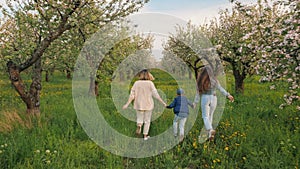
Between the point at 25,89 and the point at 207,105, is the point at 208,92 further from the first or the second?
the point at 25,89

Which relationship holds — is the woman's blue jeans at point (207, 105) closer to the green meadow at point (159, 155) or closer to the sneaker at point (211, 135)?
the sneaker at point (211, 135)

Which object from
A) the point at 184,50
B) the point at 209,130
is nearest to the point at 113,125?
the point at 209,130

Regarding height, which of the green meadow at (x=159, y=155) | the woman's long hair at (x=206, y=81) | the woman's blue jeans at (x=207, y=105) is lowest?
the green meadow at (x=159, y=155)

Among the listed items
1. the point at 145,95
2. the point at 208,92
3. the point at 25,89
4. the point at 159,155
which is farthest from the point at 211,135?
the point at 25,89

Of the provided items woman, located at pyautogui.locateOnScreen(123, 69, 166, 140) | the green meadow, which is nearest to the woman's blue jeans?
the green meadow

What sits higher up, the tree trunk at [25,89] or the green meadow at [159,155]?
the tree trunk at [25,89]

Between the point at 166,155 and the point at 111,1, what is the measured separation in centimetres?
504

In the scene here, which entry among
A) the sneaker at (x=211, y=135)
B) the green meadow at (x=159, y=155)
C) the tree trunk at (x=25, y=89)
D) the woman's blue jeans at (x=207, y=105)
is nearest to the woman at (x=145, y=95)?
the green meadow at (x=159, y=155)

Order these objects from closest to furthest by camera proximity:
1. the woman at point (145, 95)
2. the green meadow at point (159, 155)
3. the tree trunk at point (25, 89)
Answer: the green meadow at point (159, 155)
the woman at point (145, 95)
the tree trunk at point (25, 89)

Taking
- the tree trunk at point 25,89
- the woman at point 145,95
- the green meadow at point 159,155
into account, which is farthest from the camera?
the tree trunk at point 25,89

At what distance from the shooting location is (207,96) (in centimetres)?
714

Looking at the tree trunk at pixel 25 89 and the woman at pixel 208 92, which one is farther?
the tree trunk at pixel 25 89

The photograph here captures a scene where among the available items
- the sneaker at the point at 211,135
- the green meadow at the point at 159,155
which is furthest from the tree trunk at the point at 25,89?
the sneaker at the point at 211,135

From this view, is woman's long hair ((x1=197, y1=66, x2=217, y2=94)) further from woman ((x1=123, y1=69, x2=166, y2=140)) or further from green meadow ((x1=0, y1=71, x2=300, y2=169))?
green meadow ((x1=0, y1=71, x2=300, y2=169))
